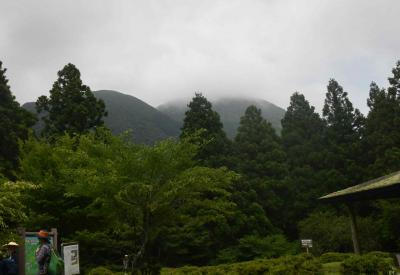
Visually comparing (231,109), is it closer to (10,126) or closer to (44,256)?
(10,126)

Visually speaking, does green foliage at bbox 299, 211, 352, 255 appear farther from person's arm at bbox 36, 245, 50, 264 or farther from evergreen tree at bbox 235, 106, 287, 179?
person's arm at bbox 36, 245, 50, 264

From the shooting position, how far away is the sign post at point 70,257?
1048 cm

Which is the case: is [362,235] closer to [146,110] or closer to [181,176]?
[181,176]

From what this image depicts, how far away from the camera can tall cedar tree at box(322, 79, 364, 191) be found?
3543cm

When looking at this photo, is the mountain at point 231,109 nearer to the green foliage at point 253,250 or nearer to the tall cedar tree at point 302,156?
the tall cedar tree at point 302,156

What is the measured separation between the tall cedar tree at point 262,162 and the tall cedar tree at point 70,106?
1117 cm

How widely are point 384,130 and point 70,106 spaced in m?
23.0

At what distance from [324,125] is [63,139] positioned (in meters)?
27.1

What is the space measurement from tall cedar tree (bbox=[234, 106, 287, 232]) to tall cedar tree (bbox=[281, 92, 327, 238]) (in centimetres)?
113

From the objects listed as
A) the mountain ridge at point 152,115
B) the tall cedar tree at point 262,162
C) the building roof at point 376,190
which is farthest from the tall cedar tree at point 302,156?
the mountain ridge at point 152,115

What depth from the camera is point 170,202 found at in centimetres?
1462

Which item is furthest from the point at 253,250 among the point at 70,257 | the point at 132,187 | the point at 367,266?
the point at 70,257

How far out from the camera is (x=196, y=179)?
563 inches

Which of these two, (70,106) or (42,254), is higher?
(70,106)
